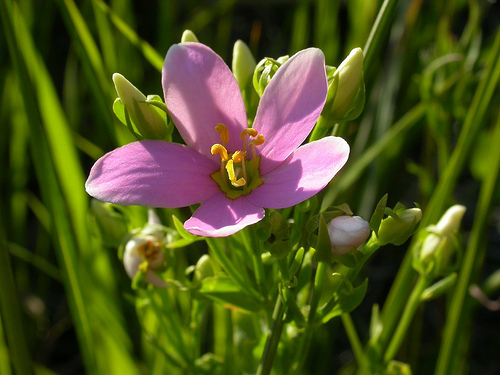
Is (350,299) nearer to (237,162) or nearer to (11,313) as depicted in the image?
(237,162)

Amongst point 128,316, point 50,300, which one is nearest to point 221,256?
point 128,316

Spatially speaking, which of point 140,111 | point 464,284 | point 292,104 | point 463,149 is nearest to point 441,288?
point 464,284

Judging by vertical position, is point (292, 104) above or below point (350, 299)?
above

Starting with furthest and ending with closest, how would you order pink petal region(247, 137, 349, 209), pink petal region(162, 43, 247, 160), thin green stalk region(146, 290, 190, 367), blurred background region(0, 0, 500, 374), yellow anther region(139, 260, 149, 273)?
blurred background region(0, 0, 500, 374) < thin green stalk region(146, 290, 190, 367) < yellow anther region(139, 260, 149, 273) < pink petal region(162, 43, 247, 160) < pink petal region(247, 137, 349, 209)

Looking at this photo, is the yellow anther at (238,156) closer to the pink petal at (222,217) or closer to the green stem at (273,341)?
the pink petal at (222,217)

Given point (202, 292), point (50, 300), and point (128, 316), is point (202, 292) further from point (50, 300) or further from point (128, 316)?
point (50, 300)

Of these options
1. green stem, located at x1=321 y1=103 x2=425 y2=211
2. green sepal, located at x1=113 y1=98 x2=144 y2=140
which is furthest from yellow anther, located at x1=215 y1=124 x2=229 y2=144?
green stem, located at x1=321 y1=103 x2=425 y2=211

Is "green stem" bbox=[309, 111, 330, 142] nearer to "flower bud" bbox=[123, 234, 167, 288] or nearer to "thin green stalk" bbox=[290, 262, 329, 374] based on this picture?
"thin green stalk" bbox=[290, 262, 329, 374]
